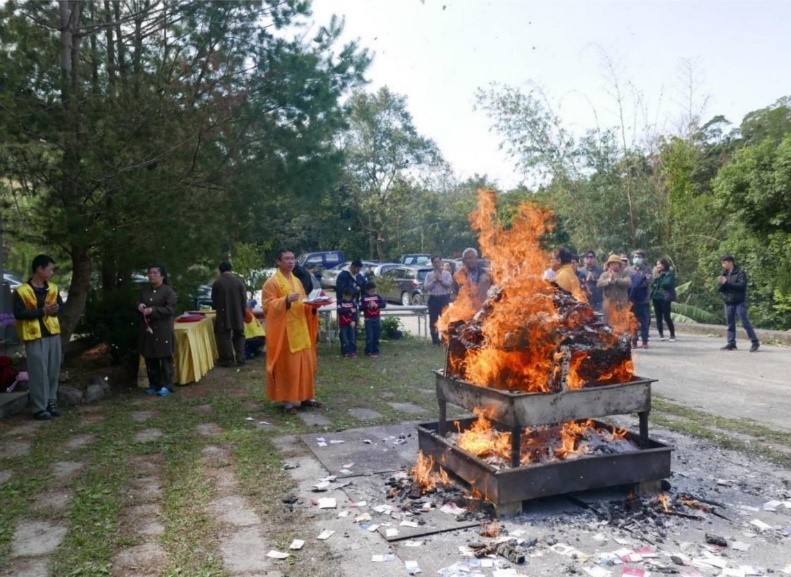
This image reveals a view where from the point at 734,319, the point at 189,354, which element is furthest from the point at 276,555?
the point at 734,319

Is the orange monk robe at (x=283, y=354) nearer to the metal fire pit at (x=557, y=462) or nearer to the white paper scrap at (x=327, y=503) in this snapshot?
the white paper scrap at (x=327, y=503)

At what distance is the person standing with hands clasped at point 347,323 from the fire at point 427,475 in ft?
22.9

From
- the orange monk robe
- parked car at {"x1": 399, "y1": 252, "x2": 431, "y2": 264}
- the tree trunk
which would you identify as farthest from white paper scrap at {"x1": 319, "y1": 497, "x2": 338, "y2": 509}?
parked car at {"x1": 399, "y1": 252, "x2": 431, "y2": 264}

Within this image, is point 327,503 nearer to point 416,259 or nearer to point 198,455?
point 198,455

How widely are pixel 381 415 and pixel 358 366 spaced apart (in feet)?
12.2

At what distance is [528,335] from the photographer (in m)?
4.73

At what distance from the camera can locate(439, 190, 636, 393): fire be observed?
468 centimetres

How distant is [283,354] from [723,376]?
21.9 feet

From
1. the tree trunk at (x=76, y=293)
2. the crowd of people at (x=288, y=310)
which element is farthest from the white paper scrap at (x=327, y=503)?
the tree trunk at (x=76, y=293)

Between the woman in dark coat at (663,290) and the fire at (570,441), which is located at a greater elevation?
the woman in dark coat at (663,290)

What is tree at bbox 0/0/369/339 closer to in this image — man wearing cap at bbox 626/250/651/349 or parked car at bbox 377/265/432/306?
man wearing cap at bbox 626/250/651/349

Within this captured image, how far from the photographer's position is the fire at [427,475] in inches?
Result: 194

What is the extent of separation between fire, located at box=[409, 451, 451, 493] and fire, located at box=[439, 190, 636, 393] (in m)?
0.73

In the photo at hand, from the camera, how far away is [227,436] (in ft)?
22.3
